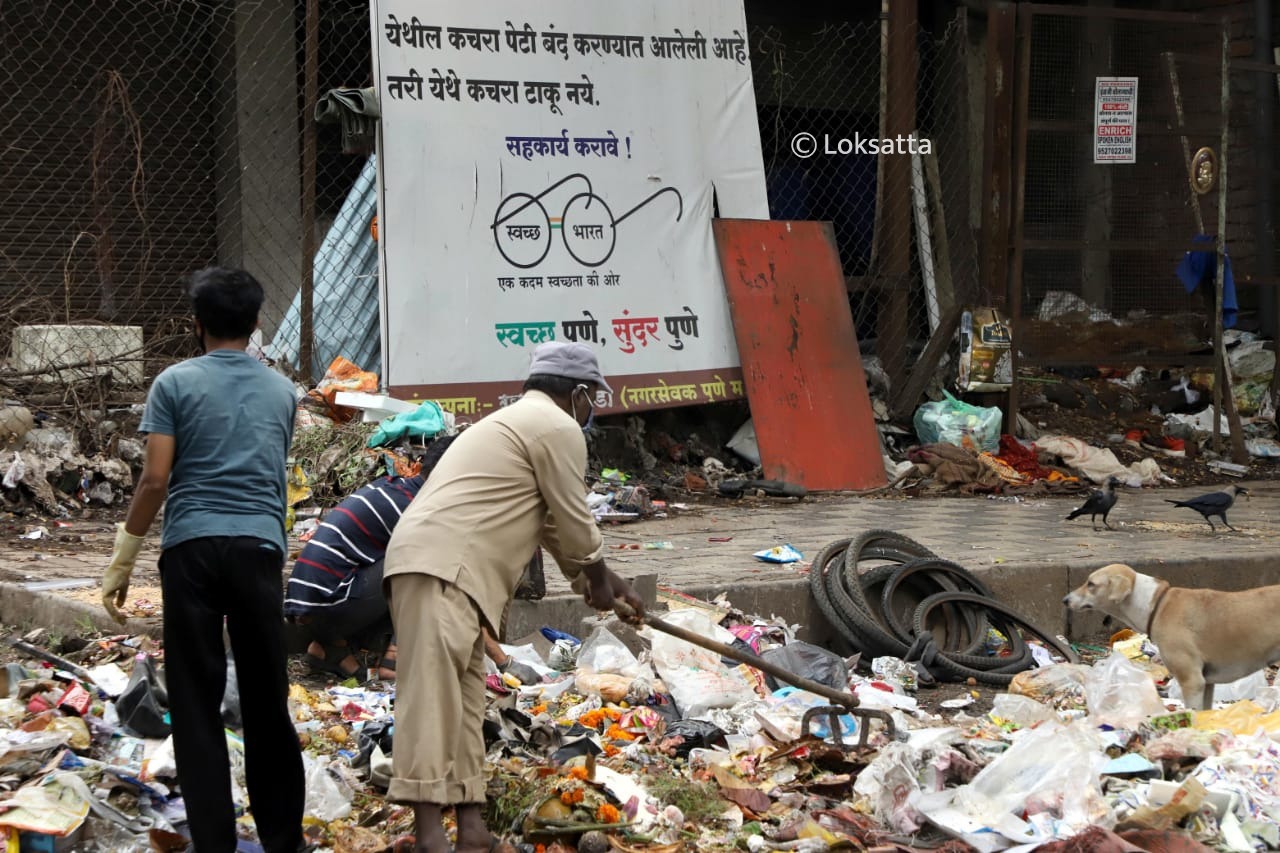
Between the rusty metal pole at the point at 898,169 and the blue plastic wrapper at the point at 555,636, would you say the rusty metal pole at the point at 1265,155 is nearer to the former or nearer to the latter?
the rusty metal pole at the point at 898,169

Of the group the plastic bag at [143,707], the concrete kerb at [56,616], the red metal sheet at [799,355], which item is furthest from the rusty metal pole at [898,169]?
the plastic bag at [143,707]

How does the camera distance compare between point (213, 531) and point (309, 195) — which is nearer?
point (213, 531)

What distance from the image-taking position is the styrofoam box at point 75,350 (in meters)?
8.26

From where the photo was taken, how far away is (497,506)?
154 inches

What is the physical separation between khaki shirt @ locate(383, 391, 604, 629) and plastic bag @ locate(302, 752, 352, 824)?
81 centimetres

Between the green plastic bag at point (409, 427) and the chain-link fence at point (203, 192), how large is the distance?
1.20m

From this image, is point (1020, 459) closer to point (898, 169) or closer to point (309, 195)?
point (898, 169)

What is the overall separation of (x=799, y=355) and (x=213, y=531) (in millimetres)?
6952

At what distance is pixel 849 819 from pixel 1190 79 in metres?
9.03

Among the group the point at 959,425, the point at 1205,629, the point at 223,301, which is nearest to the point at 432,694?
the point at 223,301

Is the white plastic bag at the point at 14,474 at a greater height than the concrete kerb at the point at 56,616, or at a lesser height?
greater

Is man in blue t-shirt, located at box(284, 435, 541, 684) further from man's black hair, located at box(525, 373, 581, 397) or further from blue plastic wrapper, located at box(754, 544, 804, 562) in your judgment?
blue plastic wrapper, located at box(754, 544, 804, 562)

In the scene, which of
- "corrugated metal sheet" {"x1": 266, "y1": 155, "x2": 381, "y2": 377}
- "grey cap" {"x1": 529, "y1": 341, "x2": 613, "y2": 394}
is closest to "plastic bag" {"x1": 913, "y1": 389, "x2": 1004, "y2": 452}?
"corrugated metal sheet" {"x1": 266, "y1": 155, "x2": 381, "y2": 377}

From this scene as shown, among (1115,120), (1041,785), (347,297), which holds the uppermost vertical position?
(1115,120)
